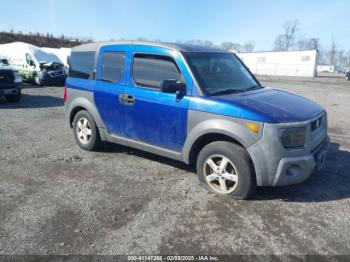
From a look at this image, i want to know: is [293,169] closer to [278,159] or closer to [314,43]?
[278,159]

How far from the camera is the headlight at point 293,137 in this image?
158 inches

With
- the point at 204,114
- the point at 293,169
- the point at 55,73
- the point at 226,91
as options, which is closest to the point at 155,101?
the point at 204,114

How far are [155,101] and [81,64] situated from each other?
2.19 metres

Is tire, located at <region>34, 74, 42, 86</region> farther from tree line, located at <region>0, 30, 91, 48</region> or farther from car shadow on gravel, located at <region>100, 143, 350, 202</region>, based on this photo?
tree line, located at <region>0, 30, 91, 48</region>

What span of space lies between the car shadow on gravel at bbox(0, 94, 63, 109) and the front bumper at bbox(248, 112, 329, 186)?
10.1 meters

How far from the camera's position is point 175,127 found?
4.76 m

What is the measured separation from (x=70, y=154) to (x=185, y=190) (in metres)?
2.65

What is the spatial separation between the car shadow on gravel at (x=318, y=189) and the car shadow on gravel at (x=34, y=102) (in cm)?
993

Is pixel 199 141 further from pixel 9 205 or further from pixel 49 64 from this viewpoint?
pixel 49 64

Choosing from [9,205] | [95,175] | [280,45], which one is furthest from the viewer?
[280,45]

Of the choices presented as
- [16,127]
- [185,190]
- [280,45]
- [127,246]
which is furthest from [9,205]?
[280,45]

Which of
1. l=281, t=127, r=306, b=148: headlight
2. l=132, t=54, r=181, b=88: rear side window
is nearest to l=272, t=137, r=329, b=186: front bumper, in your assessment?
l=281, t=127, r=306, b=148: headlight

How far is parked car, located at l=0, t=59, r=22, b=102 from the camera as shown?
11.9 m

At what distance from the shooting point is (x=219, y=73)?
5008 millimetres
